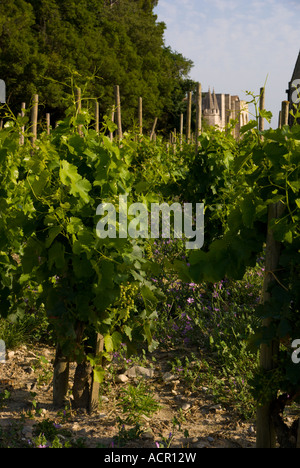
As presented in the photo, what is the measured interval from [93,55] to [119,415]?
103 ft

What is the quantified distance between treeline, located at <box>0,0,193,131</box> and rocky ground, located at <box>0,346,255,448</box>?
20.2 m

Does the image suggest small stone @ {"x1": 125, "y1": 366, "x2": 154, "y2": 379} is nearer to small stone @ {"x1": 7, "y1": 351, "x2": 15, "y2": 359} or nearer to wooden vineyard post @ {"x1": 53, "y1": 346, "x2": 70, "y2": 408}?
wooden vineyard post @ {"x1": 53, "y1": 346, "x2": 70, "y2": 408}

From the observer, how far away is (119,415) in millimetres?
3363

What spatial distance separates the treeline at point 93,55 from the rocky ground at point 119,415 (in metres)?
20.2

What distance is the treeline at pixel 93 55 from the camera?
28.5m

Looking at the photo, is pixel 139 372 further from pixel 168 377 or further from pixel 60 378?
pixel 60 378

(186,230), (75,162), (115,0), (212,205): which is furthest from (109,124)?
(115,0)

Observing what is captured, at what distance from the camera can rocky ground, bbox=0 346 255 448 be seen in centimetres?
305

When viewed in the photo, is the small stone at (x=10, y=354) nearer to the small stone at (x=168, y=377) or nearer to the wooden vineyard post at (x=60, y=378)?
the wooden vineyard post at (x=60, y=378)

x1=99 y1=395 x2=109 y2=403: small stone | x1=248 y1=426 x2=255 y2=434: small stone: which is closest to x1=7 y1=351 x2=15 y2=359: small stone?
x1=99 y1=395 x2=109 y2=403: small stone

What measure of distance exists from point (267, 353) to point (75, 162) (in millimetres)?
1541

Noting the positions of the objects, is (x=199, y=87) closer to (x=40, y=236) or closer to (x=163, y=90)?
(x=40, y=236)

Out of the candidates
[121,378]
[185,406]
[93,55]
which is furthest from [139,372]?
[93,55]

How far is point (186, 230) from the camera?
688 cm
